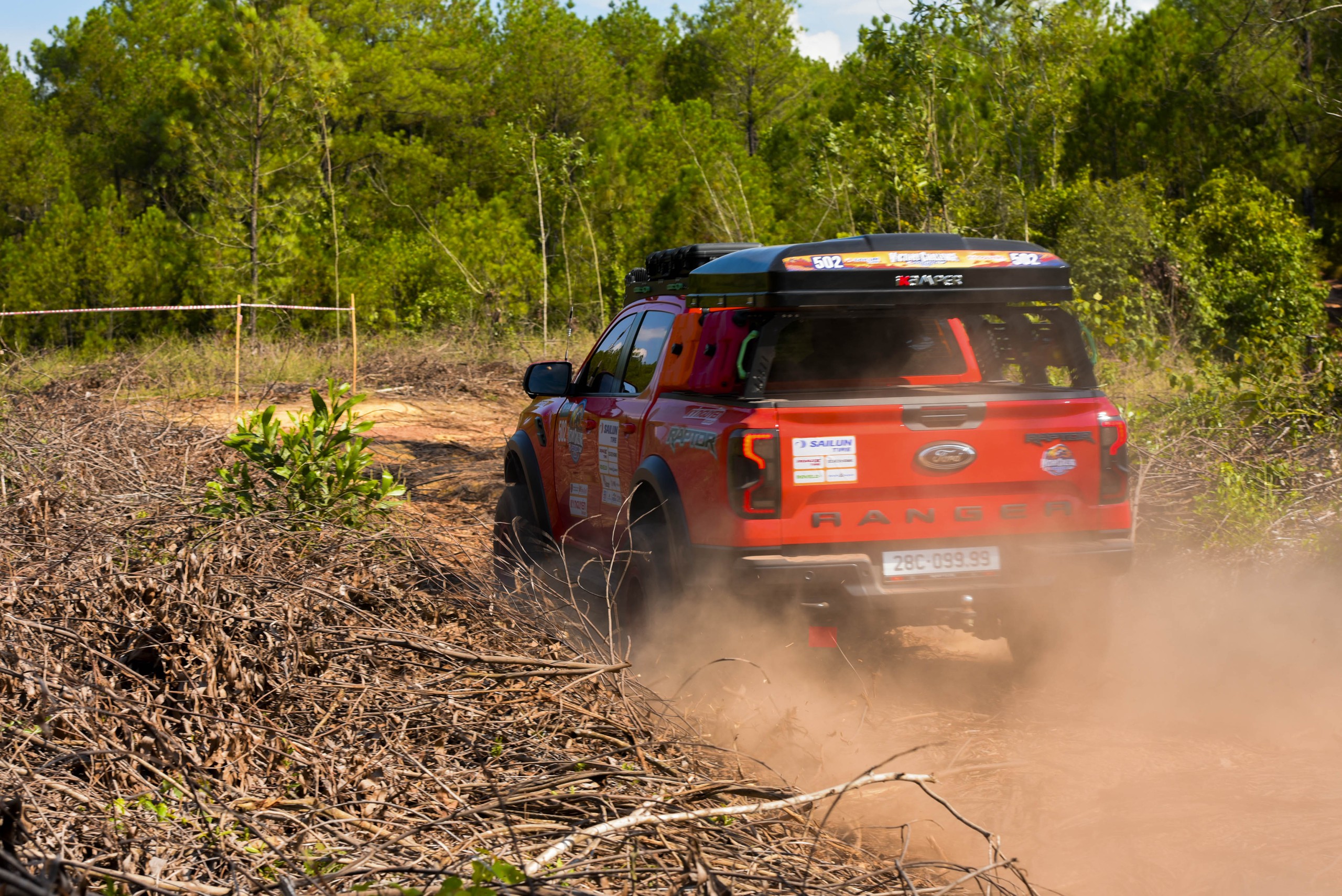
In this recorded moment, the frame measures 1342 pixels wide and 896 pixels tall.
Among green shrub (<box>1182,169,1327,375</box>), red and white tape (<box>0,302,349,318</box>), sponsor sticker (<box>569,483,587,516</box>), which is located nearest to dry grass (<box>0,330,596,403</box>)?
red and white tape (<box>0,302,349,318</box>)

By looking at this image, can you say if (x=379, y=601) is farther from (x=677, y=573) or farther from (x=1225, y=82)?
(x=1225, y=82)

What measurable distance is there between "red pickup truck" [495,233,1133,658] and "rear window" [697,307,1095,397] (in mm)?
10

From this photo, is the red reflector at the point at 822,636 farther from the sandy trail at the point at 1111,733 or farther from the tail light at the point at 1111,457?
the tail light at the point at 1111,457

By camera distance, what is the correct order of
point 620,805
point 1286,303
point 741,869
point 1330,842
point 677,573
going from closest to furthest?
point 741,869 → point 620,805 → point 1330,842 → point 677,573 → point 1286,303

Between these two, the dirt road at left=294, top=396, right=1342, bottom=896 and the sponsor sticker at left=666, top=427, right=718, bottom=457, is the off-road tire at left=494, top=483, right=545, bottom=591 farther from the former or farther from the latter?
the dirt road at left=294, top=396, right=1342, bottom=896

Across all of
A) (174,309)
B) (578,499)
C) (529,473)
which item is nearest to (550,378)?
(578,499)

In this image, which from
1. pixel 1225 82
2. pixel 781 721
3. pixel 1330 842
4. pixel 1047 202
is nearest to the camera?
pixel 1330 842

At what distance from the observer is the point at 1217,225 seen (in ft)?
71.9

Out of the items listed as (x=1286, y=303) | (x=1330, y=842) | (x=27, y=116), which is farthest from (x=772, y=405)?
(x=27, y=116)

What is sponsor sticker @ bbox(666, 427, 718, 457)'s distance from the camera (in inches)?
185

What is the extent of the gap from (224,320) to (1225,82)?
2269 cm

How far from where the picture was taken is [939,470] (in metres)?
4.74

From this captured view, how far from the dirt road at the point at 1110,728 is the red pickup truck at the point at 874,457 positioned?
1.06 feet

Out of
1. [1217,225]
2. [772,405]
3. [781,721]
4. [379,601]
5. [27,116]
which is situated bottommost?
[781,721]
